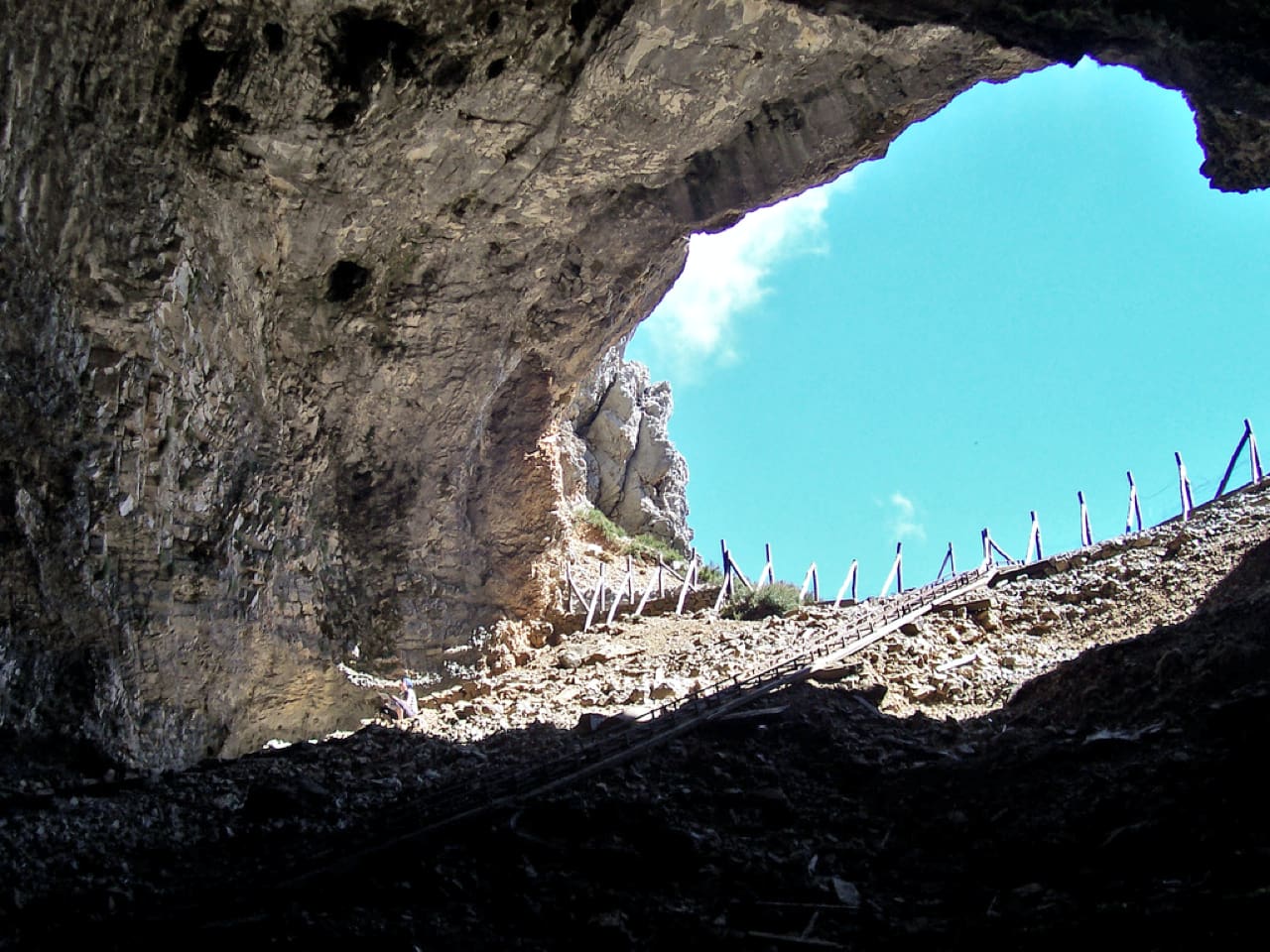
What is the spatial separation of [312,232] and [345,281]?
116 centimetres

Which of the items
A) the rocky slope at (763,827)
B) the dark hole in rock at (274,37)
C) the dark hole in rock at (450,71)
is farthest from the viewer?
the dark hole in rock at (450,71)

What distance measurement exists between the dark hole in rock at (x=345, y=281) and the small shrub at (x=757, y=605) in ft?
28.7

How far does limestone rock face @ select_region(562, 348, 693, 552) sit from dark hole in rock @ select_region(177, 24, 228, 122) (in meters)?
19.1

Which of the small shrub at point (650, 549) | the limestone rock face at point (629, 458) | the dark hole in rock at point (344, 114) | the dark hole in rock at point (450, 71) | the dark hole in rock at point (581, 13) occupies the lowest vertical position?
the small shrub at point (650, 549)

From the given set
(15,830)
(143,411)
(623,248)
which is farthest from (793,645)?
(15,830)

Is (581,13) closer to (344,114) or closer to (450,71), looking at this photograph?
(450,71)

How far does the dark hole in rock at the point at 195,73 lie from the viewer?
8.68m

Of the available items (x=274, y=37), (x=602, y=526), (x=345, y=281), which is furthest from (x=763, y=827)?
(x=602, y=526)

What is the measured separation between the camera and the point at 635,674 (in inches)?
511

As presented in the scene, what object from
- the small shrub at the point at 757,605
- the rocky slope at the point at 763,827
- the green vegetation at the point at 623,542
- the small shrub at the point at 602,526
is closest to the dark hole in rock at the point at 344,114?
the rocky slope at the point at 763,827

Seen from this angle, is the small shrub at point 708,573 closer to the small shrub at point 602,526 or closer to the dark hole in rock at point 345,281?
the small shrub at point 602,526

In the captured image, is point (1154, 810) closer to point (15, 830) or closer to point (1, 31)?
point (15, 830)

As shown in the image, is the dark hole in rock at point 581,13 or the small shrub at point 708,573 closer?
the dark hole in rock at point 581,13

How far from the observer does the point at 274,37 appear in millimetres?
8594
